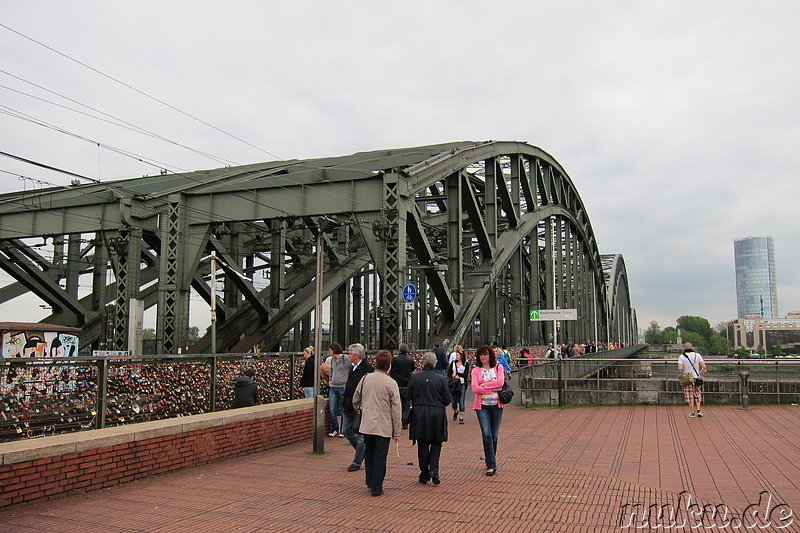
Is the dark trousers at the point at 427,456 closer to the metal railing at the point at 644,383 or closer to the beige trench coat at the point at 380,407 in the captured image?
the beige trench coat at the point at 380,407

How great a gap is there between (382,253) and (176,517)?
1365 cm

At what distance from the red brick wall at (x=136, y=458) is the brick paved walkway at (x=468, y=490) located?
0.49 feet

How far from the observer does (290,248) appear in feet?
111

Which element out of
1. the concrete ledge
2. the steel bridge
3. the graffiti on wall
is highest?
the steel bridge

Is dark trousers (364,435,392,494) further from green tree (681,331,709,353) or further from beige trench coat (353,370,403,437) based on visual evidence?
green tree (681,331,709,353)

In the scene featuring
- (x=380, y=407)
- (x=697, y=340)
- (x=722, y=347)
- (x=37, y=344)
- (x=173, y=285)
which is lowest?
(x=722, y=347)

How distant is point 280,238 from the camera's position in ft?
92.8

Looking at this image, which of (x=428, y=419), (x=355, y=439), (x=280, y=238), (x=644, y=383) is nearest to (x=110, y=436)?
(x=355, y=439)

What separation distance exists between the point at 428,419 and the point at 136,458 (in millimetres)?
3397

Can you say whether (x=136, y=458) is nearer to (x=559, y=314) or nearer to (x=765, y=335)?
(x=559, y=314)

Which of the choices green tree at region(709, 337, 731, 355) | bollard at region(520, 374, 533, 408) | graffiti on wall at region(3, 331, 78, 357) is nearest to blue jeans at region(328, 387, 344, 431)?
graffiti on wall at region(3, 331, 78, 357)

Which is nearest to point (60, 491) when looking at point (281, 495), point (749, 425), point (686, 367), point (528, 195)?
point (281, 495)

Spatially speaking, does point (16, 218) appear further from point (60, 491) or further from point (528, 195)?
point (528, 195)

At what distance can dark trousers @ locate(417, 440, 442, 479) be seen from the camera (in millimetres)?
7953
